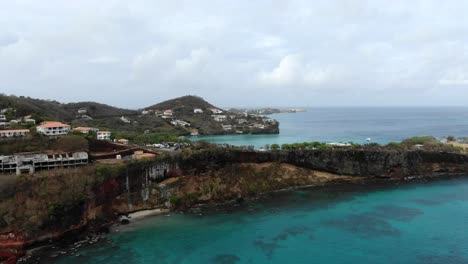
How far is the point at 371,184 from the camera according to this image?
52969mm

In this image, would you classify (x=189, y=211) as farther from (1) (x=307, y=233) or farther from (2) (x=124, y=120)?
(2) (x=124, y=120)

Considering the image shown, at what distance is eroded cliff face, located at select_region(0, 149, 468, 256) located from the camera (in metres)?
33.1

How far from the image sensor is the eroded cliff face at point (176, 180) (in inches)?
1302

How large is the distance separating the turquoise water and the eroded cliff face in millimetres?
4074

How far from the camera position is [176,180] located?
45.7 meters

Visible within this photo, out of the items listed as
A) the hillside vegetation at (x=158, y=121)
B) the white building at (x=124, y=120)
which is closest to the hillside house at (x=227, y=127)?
the hillside vegetation at (x=158, y=121)

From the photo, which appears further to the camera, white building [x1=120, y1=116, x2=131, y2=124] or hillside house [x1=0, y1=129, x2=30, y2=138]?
white building [x1=120, y1=116, x2=131, y2=124]

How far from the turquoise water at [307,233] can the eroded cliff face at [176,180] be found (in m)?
4.07

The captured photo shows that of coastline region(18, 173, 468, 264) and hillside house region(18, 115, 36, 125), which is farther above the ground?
hillside house region(18, 115, 36, 125)

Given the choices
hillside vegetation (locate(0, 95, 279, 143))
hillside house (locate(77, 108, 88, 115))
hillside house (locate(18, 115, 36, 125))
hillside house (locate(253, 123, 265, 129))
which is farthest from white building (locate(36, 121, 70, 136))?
hillside house (locate(253, 123, 265, 129))

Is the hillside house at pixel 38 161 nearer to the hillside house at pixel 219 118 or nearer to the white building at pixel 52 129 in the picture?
the white building at pixel 52 129

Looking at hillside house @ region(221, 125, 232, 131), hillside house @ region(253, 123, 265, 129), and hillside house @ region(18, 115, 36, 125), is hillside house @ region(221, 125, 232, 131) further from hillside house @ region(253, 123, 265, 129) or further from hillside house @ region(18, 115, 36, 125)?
hillside house @ region(18, 115, 36, 125)

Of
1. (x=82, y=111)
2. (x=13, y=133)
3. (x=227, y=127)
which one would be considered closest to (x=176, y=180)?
(x=13, y=133)

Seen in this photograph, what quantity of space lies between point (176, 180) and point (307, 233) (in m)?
18.9
